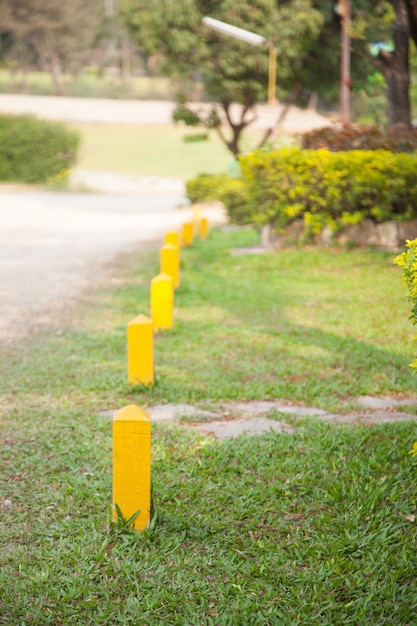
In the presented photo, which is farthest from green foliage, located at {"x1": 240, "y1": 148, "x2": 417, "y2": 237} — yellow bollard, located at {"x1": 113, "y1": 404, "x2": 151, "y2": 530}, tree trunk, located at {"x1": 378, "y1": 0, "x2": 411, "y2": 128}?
yellow bollard, located at {"x1": 113, "y1": 404, "x2": 151, "y2": 530}

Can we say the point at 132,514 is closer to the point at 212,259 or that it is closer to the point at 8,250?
the point at 212,259

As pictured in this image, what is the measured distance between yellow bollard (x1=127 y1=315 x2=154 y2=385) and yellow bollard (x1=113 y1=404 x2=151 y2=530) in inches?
71.7

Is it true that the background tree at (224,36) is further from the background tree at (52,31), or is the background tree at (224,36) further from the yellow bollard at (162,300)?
the background tree at (52,31)

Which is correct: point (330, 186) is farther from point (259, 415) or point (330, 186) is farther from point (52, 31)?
point (52, 31)

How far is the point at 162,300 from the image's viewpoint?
23.9 feet

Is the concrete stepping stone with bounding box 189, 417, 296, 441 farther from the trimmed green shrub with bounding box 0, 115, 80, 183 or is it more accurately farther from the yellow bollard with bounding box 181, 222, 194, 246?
the trimmed green shrub with bounding box 0, 115, 80, 183

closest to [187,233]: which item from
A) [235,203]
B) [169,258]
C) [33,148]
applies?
[169,258]

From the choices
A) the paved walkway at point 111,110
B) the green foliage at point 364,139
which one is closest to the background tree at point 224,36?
the green foliage at point 364,139

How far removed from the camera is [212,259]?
12273 mm

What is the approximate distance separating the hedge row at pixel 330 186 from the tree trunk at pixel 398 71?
2.29 metres

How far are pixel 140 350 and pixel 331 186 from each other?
6.77 metres

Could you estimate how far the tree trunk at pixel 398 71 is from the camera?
13.7m

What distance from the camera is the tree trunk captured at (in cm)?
1370

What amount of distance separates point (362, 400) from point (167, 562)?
2.49 metres
